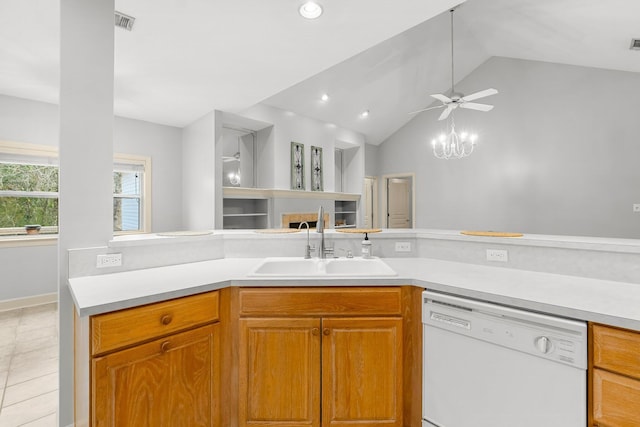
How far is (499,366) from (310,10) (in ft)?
7.59

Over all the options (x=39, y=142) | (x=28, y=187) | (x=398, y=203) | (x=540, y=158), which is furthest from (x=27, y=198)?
(x=540, y=158)

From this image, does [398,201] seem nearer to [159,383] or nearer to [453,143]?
[453,143]

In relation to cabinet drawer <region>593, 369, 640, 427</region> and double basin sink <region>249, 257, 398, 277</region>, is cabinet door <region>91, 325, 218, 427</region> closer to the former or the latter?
double basin sink <region>249, 257, 398, 277</region>

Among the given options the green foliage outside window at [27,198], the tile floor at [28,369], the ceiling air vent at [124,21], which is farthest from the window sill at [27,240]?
the ceiling air vent at [124,21]

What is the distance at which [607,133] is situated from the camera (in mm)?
5039

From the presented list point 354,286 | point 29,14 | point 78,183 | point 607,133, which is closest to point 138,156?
point 29,14

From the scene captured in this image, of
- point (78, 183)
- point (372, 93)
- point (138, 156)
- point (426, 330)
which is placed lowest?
point (426, 330)

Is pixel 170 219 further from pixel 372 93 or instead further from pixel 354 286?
pixel 354 286

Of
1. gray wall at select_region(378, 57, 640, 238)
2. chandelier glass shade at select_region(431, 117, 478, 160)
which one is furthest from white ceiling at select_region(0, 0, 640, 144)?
chandelier glass shade at select_region(431, 117, 478, 160)

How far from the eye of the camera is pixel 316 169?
5.90 meters

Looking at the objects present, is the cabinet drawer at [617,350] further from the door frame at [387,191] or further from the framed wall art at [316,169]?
the door frame at [387,191]

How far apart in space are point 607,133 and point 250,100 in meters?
5.62

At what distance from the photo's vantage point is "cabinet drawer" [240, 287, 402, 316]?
5.08 ft

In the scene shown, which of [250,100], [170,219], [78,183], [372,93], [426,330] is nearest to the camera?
[426,330]
